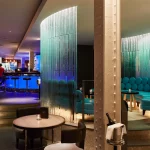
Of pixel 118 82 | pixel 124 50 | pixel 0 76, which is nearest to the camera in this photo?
pixel 118 82

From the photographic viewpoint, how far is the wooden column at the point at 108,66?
215cm

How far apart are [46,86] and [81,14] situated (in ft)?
8.35

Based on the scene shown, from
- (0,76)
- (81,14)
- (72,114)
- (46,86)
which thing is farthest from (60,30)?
(0,76)

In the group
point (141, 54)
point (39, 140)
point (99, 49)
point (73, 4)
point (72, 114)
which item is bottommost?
point (39, 140)

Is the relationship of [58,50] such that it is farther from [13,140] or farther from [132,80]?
[132,80]

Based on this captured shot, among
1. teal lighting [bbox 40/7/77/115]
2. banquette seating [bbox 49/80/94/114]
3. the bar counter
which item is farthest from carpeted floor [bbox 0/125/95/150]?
the bar counter

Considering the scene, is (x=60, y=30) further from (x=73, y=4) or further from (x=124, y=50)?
(x=124, y=50)

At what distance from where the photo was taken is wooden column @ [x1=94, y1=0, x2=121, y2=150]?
215 cm

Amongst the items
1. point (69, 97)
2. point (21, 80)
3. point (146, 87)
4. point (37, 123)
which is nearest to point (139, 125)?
point (69, 97)

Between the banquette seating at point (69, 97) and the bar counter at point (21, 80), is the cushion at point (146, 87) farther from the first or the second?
the bar counter at point (21, 80)

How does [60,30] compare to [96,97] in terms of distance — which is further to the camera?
[60,30]

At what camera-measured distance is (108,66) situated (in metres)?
2.16

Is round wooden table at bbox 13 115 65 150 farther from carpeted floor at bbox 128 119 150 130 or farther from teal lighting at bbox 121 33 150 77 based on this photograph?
teal lighting at bbox 121 33 150 77

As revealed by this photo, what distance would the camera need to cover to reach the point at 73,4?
504cm
